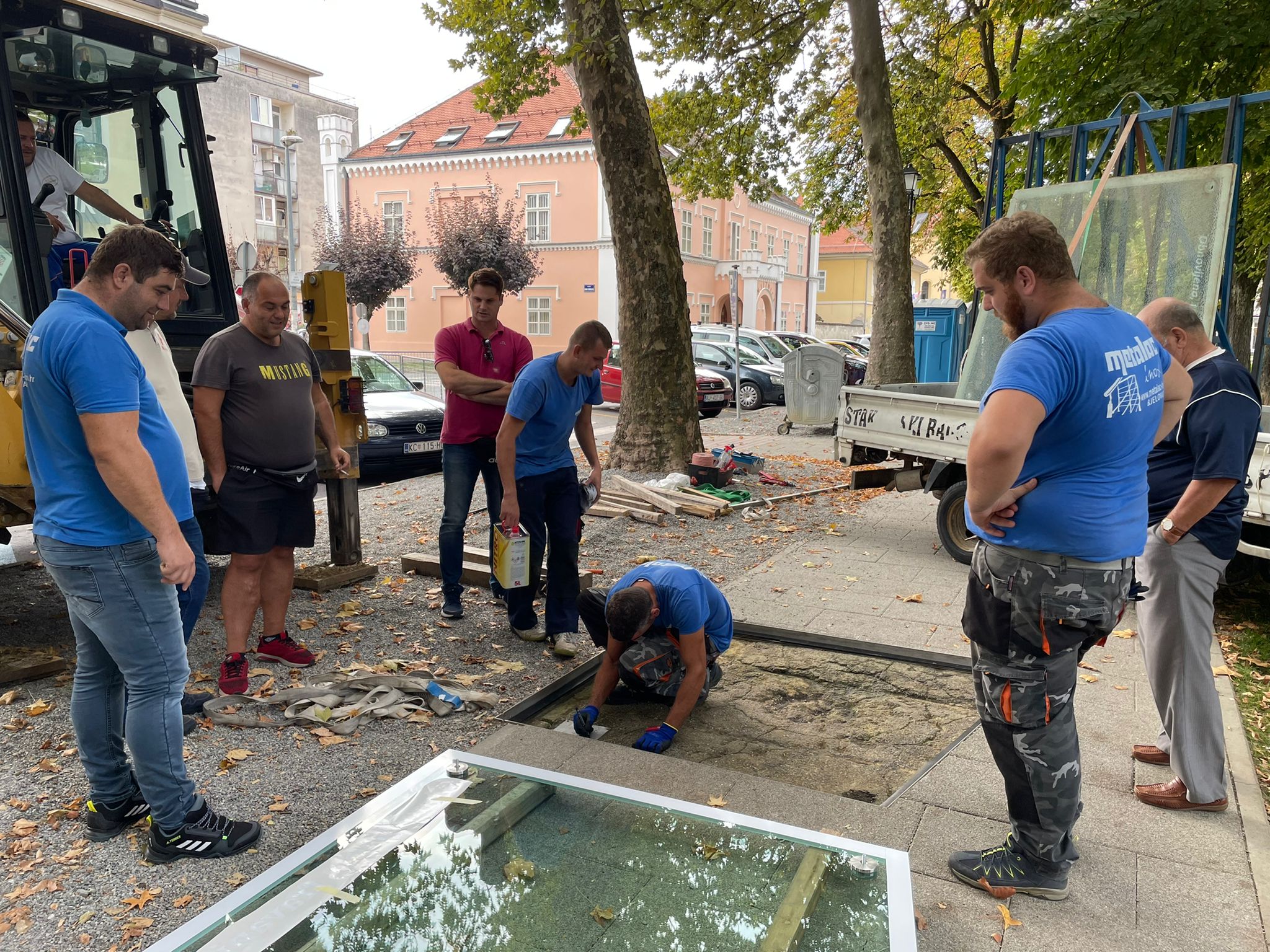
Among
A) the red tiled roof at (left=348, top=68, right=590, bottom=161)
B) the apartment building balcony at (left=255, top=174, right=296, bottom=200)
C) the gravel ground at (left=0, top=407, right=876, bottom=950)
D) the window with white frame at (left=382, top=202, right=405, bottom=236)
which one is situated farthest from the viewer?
the apartment building balcony at (left=255, top=174, right=296, bottom=200)

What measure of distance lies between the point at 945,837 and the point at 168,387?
3.74m

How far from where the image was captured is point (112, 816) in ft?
10.5

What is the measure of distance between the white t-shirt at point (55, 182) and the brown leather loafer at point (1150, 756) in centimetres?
590

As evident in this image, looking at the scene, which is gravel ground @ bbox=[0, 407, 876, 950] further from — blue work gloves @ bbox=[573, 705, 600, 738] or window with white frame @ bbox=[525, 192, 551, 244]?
window with white frame @ bbox=[525, 192, 551, 244]

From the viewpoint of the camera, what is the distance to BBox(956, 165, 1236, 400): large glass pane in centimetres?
615

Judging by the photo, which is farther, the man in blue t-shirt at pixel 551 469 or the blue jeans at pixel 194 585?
the man in blue t-shirt at pixel 551 469

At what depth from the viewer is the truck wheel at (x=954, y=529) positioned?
23.0 feet

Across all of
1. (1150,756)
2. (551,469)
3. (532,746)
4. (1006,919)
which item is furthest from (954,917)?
(551,469)

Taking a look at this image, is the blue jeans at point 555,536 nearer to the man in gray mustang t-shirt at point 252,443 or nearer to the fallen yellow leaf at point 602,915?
the man in gray mustang t-shirt at point 252,443

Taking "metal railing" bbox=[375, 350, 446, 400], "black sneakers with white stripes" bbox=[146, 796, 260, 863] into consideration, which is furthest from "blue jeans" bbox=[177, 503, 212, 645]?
"metal railing" bbox=[375, 350, 446, 400]

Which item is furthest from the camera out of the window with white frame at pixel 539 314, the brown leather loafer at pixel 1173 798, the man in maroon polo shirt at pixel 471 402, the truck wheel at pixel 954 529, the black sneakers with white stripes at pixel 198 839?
Result: the window with white frame at pixel 539 314

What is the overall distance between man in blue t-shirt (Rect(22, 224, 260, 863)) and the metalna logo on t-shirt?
272 cm

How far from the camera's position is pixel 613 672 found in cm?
403

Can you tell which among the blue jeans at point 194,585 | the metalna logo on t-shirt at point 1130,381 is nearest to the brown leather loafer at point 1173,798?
the metalna logo on t-shirt at point 1130,381
